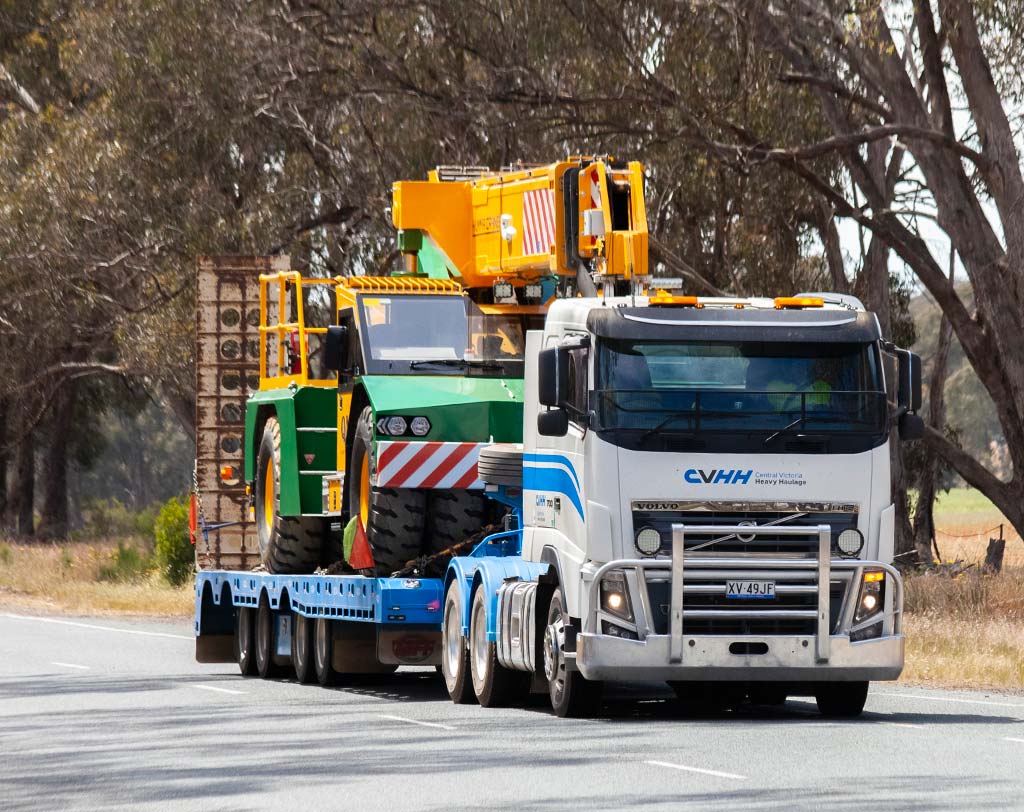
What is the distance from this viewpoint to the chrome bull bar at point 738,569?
13938 millimetres

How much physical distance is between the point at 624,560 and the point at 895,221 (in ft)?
46.3

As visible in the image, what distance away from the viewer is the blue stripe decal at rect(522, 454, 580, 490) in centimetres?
1452

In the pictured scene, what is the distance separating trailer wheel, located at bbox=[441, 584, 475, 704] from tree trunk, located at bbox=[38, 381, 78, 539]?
1638 inches

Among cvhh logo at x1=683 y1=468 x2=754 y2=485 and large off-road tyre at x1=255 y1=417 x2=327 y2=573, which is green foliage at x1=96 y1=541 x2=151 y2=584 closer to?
large off-road tyre at x1=255 y1=417 x2=327 y2=573

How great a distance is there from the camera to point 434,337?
60.2ft

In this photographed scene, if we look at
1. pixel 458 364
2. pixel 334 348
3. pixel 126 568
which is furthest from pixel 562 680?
pixel 126 568

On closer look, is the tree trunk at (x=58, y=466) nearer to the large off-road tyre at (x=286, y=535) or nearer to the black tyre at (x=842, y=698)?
the large off-road tyre at (x=286, y=535)

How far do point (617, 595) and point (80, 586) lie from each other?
97.6ft

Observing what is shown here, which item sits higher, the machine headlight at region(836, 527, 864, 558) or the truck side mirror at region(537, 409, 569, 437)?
the truck side mirror at region(537, 409, 569, 437)

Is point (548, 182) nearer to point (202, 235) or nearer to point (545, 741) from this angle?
point (545, 741)

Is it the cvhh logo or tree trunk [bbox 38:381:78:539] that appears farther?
tree trunk [bbox 38:381:78:539]

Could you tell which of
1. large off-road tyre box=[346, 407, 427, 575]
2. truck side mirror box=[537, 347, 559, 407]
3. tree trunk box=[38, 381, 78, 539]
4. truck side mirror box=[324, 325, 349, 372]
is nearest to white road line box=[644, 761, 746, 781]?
truck side mirror box=[537, 347, 559, 407]

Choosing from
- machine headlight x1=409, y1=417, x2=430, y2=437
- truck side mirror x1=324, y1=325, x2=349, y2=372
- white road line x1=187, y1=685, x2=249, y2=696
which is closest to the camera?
machine headlight x1=409, y1=417, x2=430, y2=437

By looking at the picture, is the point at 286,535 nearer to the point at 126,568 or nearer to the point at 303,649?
the point at 303,649
